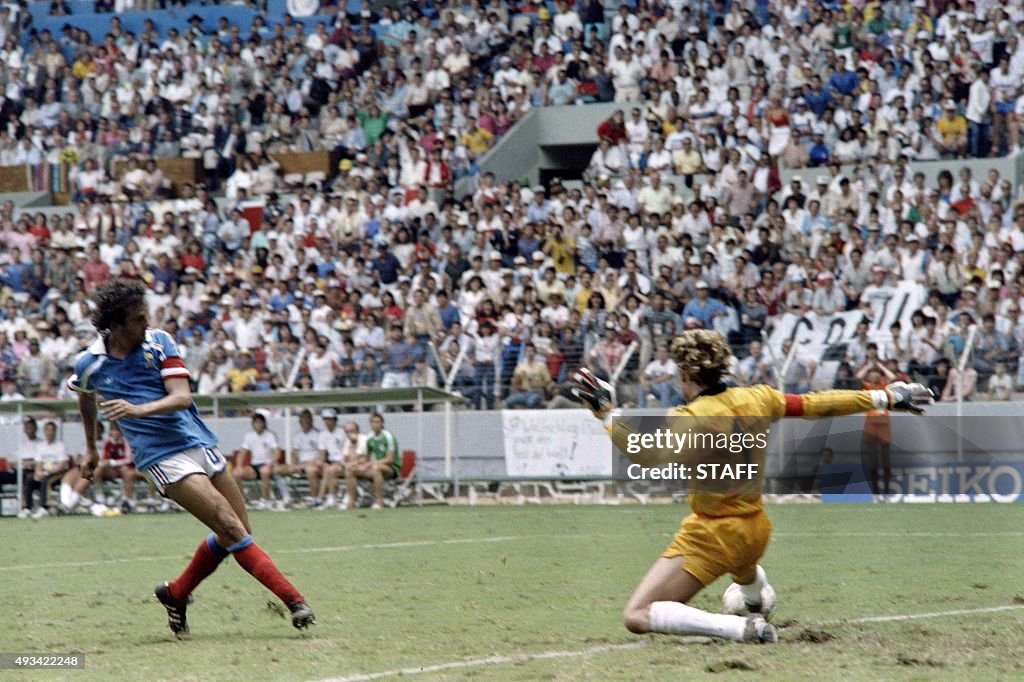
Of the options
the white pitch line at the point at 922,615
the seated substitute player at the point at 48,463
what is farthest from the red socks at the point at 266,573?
the seated substitute player at the point at 48,463

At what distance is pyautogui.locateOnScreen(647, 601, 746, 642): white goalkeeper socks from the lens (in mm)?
6984

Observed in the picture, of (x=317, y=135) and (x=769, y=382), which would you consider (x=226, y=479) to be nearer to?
(x=769, y=382)

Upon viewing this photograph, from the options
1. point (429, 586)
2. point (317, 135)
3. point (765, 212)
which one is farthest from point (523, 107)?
point (429, 586)

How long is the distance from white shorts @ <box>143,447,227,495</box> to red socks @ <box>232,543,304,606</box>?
0.49m

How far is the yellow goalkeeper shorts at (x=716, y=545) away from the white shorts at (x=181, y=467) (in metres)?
2.54

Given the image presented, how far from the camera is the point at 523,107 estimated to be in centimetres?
2772

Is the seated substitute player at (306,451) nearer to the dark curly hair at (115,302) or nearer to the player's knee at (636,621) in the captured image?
the dark curly hair at (115,302)

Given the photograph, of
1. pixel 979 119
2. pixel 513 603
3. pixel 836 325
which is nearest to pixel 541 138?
pixel 979 119

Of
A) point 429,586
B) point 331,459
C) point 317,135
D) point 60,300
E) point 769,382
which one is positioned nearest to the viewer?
point 429,586

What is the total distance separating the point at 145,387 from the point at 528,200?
57.1ft

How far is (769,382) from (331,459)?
6.31 meters

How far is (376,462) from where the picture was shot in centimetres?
2088

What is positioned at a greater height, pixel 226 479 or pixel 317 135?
pixel 317 135

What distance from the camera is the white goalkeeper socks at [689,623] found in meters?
6.98
